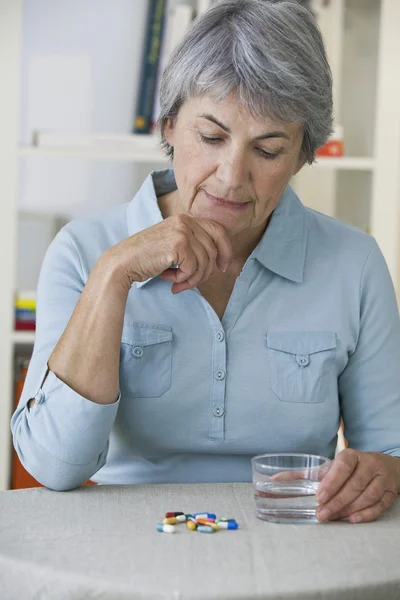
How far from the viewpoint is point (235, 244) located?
1.65 meters

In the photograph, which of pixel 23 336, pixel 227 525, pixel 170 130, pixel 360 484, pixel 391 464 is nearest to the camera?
pixel 227 525

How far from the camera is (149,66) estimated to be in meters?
Result: 2.87

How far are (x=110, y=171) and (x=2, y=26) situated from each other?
64 centimetres

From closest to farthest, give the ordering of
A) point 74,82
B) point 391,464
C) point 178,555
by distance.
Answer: point 178,555
point 391,464
point 74,82

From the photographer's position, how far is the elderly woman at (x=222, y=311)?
4.51ft

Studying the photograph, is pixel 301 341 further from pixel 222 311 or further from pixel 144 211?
pixel 144 211

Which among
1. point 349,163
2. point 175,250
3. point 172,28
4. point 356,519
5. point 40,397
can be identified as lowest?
point 356,519

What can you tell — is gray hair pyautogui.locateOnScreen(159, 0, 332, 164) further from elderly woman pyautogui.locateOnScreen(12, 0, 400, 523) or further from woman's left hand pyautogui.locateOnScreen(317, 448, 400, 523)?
woman's left hand pyautogui.locateOnScreen(317, 448, 400, 523)

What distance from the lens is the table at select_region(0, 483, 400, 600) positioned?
99 centimetres

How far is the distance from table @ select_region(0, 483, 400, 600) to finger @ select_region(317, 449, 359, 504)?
0.04 metres

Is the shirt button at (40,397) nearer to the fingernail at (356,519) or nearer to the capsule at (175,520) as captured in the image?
the capsule at (175,520)

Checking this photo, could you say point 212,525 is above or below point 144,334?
below

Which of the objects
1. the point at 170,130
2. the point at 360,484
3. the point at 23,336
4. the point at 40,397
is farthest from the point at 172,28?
the point at 360,484

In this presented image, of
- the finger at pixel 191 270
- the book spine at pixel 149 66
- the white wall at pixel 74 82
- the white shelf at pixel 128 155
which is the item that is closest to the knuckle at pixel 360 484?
the finger at pixel 191 270
